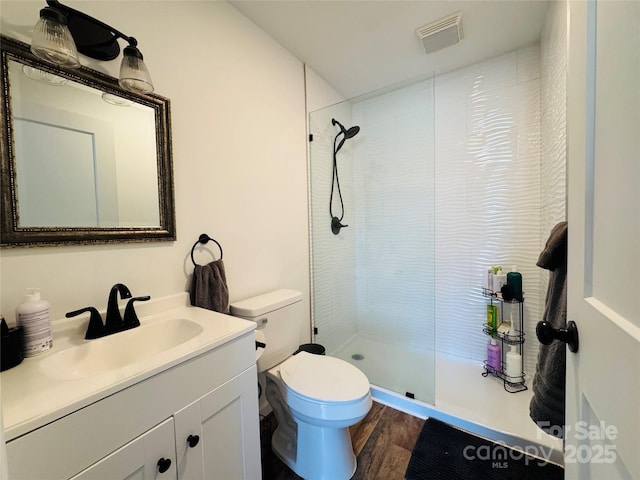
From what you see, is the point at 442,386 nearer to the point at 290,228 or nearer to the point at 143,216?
the point at 290,228

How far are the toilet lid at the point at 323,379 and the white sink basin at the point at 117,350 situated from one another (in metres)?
0.53

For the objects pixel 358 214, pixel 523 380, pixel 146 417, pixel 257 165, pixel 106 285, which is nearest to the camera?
pixel 146 417

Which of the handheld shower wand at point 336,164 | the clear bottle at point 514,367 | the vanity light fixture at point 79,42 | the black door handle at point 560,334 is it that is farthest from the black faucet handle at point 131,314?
the clear bottle at point 514,367

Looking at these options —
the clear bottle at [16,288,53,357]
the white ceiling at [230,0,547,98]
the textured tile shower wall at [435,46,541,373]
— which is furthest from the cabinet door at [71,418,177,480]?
the textured tile shower wall at [435,46,541,373]

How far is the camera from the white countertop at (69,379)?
53cm

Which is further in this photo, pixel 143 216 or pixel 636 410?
pixel 143 216

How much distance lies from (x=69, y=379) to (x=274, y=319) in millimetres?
837

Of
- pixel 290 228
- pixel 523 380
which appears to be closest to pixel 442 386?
pixel 523 380

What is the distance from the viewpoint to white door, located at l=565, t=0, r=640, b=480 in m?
0.37

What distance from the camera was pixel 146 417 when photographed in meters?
0.69

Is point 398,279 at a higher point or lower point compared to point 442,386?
higher

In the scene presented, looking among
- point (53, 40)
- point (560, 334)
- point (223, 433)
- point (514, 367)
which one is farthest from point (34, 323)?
point (514, 367)

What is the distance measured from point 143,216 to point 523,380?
2497 millimetres

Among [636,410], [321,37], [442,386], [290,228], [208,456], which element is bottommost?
[442,386]
